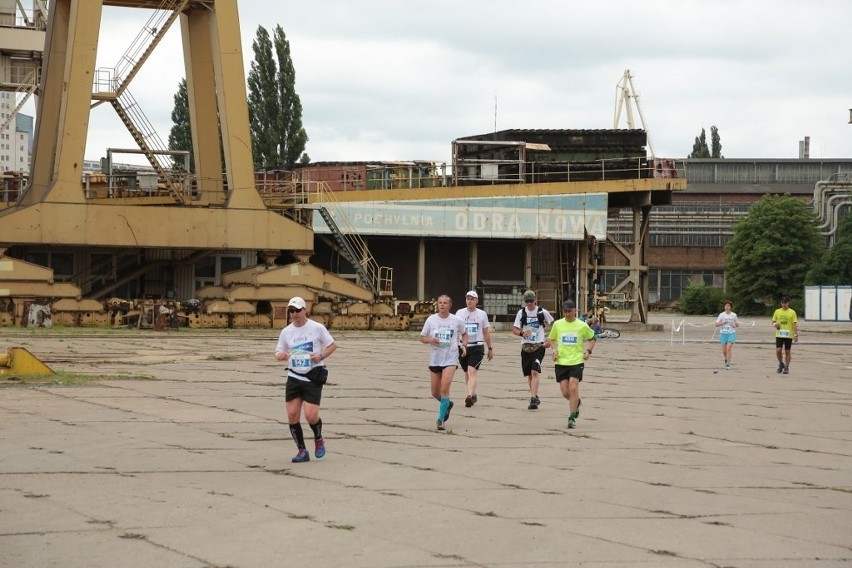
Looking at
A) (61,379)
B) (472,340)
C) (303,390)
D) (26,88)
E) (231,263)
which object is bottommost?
(61,379)

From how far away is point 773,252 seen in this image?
3209 inches

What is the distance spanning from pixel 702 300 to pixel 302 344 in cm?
7412

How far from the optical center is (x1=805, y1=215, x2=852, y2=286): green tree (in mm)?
77000

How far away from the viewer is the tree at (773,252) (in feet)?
269

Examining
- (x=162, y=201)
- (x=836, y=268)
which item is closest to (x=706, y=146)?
(x=836, y=268)

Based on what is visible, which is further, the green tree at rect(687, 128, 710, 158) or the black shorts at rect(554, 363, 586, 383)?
the green tree at rect(687, 128, 710, 158)

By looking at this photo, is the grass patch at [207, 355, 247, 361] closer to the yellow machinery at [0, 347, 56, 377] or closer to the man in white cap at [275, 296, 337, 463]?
the yellow machinery at [0, 347, 56, 377]

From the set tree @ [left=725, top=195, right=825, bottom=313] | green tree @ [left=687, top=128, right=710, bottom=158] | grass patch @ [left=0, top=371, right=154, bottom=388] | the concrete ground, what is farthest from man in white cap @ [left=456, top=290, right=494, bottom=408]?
green tree @ [left=687, top=128, right=710, bottom=158]

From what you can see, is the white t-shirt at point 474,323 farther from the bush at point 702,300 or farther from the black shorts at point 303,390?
the bush at point 702,300

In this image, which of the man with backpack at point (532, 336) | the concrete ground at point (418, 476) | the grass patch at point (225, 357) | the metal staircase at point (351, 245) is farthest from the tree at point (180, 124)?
the man with backpack at point (532, 336)

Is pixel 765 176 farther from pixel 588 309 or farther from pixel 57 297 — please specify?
pixel 57 297

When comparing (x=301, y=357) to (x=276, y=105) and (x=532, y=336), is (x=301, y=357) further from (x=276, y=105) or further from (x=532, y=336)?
(x=276, y=105)

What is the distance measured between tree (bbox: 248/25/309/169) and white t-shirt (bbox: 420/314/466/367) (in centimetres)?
5521

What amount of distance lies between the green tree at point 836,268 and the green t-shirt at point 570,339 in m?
62.7
